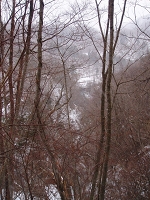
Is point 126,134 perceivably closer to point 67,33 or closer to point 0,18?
point 67,33

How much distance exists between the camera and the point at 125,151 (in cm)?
745

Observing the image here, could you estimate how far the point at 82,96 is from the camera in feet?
71.8

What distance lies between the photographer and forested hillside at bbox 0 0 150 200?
2064 mm

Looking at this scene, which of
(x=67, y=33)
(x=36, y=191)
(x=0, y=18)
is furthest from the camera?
(x=36, y=191)

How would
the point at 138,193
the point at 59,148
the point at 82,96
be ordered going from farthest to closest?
the point at 82,96 → the point at 138,193 → the point at 59,148

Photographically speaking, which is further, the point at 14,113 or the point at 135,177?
the point at 135,177

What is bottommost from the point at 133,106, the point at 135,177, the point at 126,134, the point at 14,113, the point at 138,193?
the point at 138,193

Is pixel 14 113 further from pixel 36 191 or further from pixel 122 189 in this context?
pixel 122 189

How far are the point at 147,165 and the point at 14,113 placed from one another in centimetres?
483

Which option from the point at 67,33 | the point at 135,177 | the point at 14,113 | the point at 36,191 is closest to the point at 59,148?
the point at 14,113

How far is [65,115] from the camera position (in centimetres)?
372

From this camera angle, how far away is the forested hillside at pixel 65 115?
2064 millimetres

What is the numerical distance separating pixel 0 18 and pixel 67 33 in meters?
0.87

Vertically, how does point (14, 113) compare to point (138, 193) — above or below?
above
